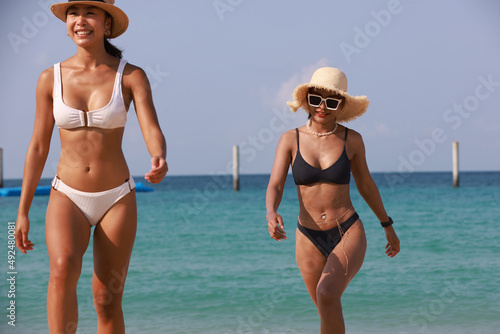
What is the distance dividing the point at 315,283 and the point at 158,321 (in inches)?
203

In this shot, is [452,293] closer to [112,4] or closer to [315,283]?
[315,283]

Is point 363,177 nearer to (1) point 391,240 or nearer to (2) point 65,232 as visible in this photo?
(1) point 391,240

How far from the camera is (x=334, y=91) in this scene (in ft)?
15.8

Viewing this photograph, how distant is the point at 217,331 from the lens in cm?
875

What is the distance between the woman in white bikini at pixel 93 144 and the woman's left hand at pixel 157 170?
282mm

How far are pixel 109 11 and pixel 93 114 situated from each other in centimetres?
66

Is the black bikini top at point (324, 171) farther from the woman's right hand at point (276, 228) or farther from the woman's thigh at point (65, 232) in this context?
the woman's thigh at point (65, 232)

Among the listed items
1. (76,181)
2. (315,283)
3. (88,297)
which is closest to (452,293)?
(88,297)

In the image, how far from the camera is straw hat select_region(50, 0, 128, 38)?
4.04m

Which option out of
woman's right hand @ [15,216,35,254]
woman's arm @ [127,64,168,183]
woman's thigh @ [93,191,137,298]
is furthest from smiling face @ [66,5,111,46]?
woman's right hand @ [15,216,35,254]

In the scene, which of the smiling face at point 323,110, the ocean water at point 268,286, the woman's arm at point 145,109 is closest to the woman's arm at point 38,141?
the woman's arm at point 145,109

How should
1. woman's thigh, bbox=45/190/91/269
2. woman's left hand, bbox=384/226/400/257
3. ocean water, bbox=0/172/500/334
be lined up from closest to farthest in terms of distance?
woman's thigh, bbox=45/190/91/269
woman's left hand, bbox=384/226/400/257
ocean water, bbox=0/172/500/334

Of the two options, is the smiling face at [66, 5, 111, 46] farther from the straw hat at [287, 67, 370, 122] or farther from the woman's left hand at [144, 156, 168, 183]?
the straw hat at [287, 67, 370, 122]

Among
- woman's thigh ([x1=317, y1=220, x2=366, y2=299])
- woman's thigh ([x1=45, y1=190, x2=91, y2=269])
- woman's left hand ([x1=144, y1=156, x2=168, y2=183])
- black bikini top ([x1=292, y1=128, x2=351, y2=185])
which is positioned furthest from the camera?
black bikini top ([x1=292, y1=128, x2=351, y2=185])
